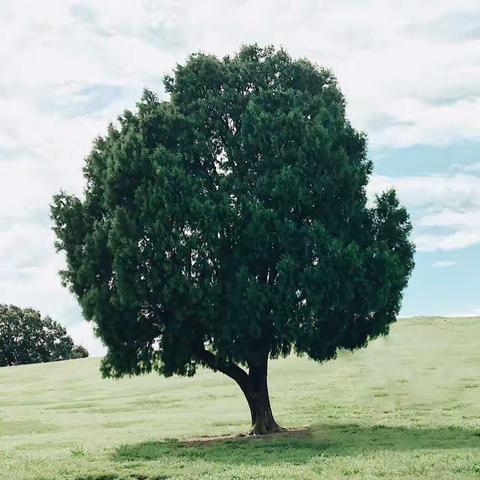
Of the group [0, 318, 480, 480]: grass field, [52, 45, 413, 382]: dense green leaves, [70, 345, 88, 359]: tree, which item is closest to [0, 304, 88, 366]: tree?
[70, 345, 88, 359]: tree

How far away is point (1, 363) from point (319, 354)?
4308 inches

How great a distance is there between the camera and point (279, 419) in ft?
157

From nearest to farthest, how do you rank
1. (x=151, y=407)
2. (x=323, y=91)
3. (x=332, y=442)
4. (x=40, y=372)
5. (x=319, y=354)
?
(x=332, y=442), (x=319, y=354), (x=323, y=91), (x=151, y=407), (x=40, y=372)

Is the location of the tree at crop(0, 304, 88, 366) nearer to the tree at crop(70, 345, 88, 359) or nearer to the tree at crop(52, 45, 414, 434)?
the tree at crop(70, 345, 88, 359)

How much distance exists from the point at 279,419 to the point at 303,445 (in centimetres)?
1400

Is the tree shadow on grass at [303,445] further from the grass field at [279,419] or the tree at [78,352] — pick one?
the tree at [78,352]

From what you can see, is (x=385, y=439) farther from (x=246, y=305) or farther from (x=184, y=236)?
(x=184, y=236)

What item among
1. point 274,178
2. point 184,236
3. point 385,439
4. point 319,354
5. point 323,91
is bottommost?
point 385,439

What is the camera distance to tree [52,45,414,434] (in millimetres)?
36062

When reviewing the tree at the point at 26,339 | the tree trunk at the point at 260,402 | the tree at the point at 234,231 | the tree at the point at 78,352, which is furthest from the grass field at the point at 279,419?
the tree at the point at 78,352

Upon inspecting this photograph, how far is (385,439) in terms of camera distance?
35.1 meters

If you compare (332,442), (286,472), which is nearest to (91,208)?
(332,442)

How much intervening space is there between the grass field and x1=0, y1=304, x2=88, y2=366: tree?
122 feet

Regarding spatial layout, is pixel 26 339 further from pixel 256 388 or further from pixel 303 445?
pixel 303 445
